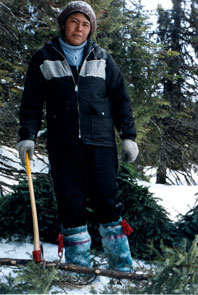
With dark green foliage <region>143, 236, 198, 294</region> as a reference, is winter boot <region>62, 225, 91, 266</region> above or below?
below

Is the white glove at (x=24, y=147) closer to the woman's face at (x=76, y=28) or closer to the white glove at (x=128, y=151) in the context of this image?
the white glove at (x=128, y=151)

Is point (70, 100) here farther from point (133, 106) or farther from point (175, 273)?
point (133, 106)

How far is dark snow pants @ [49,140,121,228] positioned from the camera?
2.76 meters

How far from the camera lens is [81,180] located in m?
2.83

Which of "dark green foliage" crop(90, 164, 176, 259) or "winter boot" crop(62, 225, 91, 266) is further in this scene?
"dark green foliage" crop(90, 164, 176, 259)

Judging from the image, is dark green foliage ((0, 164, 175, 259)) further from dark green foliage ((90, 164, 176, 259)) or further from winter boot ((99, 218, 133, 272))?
winter boot ((99, 218, 133, 272))

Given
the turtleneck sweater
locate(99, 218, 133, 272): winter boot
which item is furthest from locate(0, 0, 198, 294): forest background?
the turtleneck sweater

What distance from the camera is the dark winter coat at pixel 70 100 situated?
272cm

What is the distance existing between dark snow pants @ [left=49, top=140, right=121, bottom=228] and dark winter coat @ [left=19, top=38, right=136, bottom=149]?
0.30 ft

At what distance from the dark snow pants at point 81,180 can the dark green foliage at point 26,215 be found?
839 mm

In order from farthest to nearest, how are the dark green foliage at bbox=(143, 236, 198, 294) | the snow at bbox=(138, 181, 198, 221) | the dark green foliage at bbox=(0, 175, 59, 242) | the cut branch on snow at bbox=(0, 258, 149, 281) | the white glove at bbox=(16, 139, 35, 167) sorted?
the snow at bbox=(138, 181, 198, 221) → the dark green foliage at bbox=(0, 175, 59, 242) → the white glove at bbox=(16, 139, 35, 167) → the cut branch on snow at bbox=(0, 258, 149, 281) → the dark green foliage at bbox=(143, 236, 198, 294)

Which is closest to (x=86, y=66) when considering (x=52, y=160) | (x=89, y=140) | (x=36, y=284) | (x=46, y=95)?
(x=46, y=95)

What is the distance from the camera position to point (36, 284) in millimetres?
1809

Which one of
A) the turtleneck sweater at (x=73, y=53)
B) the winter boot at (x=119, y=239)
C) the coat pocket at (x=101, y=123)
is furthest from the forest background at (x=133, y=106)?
the turtleneck sweater at (x=73, y=53)
